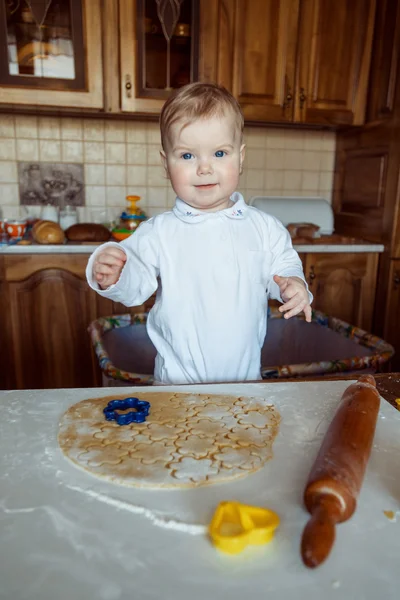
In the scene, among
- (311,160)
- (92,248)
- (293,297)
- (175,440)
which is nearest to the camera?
(175,440)

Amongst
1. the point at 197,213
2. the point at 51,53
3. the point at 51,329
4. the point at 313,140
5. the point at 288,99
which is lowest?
the point at 51,329

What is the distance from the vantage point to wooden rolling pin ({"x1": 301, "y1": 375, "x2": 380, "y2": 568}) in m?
0.36

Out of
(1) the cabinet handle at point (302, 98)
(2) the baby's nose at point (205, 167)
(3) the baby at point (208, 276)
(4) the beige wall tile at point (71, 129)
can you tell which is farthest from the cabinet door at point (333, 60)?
(2) the baby's nose at point (205, 167)

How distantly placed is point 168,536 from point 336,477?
0.15 metres

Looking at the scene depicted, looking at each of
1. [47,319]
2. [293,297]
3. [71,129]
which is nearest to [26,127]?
[71,129]

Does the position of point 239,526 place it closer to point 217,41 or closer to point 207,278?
point 207,278

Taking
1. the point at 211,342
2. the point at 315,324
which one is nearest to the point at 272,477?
A: the point at 211,342

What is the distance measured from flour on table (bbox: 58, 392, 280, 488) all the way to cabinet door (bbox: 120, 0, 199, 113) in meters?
1.66

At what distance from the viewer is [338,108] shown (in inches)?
88.4

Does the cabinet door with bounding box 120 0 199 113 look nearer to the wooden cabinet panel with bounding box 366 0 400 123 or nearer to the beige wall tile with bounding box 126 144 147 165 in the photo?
the beige wall tile with bounding box 126 144 147 165

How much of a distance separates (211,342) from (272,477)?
49 centimetres

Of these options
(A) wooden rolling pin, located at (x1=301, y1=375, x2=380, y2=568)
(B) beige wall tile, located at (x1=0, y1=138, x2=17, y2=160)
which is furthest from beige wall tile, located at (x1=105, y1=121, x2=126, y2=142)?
(A) wooden rolling pin, located at (x1=301, y1=375, x2=380, y2=568)

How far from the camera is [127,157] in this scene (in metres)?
2.37

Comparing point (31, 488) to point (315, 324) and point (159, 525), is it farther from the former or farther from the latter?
point (315, 324)
